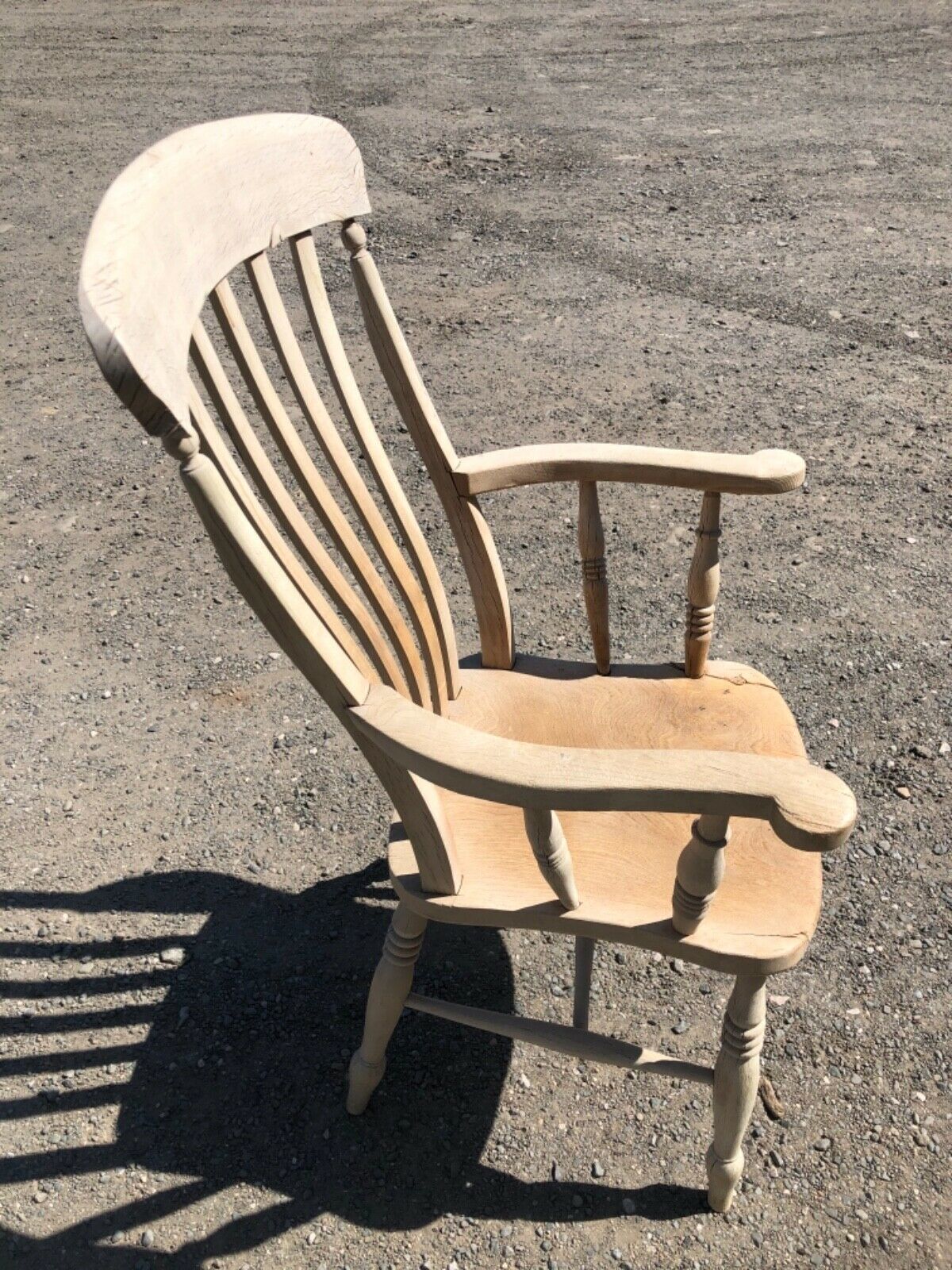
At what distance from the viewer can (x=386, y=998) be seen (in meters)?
1.66


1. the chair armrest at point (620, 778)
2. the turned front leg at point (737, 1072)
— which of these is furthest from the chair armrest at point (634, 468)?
the turned front leg at point (737, 1072)

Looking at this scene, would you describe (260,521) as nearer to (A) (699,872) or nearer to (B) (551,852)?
(B) (551,852)

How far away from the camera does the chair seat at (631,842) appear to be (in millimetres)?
1367

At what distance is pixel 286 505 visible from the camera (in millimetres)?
1445

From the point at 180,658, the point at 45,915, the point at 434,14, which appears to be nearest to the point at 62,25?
the point at 434,14

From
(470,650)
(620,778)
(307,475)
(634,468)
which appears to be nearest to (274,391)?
(307,475)

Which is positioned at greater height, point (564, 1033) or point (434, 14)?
point (434, 14)

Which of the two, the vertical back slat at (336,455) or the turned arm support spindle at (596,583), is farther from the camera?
the turned arm support spindle at (596,583)

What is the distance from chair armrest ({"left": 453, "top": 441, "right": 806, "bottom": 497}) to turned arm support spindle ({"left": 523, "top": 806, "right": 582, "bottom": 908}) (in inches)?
23.6

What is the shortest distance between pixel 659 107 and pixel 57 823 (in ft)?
16.8

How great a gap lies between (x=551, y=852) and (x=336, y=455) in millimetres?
634

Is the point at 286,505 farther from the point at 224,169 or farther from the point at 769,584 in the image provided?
the point at 769,584

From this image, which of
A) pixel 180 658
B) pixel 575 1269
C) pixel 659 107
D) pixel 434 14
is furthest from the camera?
pixel 434 14

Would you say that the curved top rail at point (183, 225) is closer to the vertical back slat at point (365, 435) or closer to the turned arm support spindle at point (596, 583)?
the vertical back slat at point (365, 435)
